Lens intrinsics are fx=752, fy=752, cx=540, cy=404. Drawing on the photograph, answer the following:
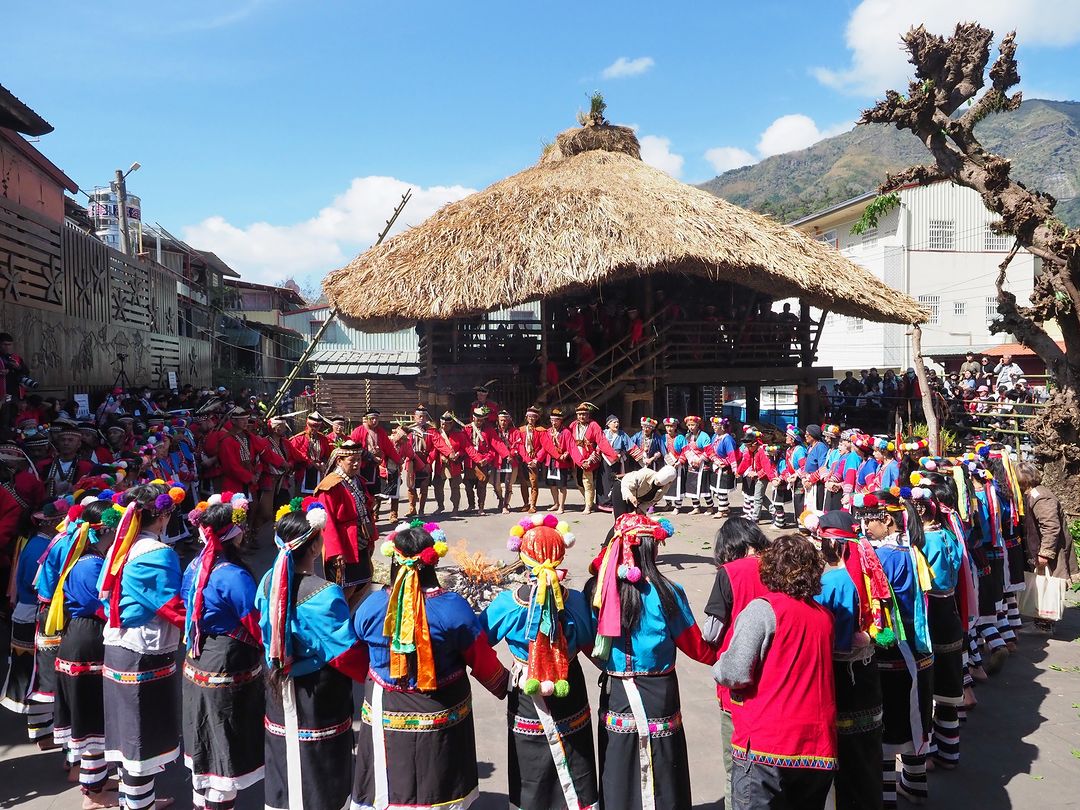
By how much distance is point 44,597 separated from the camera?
14.1 ft

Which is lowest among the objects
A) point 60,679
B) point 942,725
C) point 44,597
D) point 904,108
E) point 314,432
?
point 942,725

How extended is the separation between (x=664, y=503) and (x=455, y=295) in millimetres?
5256

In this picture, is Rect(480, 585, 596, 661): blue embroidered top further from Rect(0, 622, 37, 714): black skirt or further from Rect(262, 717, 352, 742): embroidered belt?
Rect(0, 622, 37, 714): black skirt

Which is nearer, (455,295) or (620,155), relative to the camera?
(455,295)

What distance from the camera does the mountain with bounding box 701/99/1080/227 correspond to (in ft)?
336

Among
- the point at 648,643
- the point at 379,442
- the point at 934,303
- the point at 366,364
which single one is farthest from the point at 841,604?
the point at 934,303

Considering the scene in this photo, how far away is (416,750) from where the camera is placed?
10.6 feet

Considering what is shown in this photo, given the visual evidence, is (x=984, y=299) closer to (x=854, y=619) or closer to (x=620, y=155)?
(x=620, y=155)

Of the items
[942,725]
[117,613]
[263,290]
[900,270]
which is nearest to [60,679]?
[117,613]

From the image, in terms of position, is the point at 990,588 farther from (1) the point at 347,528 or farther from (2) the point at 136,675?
(2) the point at 136,675

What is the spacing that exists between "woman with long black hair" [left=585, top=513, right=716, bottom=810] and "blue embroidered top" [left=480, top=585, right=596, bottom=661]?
3.0 inches

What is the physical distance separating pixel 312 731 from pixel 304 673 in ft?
0.90

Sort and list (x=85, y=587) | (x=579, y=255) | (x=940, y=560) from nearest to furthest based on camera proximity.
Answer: (x=85, y=587), (x=940, y=560), (x=579, y=255)

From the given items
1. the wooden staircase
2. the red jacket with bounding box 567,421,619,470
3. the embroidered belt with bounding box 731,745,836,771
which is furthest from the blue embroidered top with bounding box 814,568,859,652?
the wooden staircase
